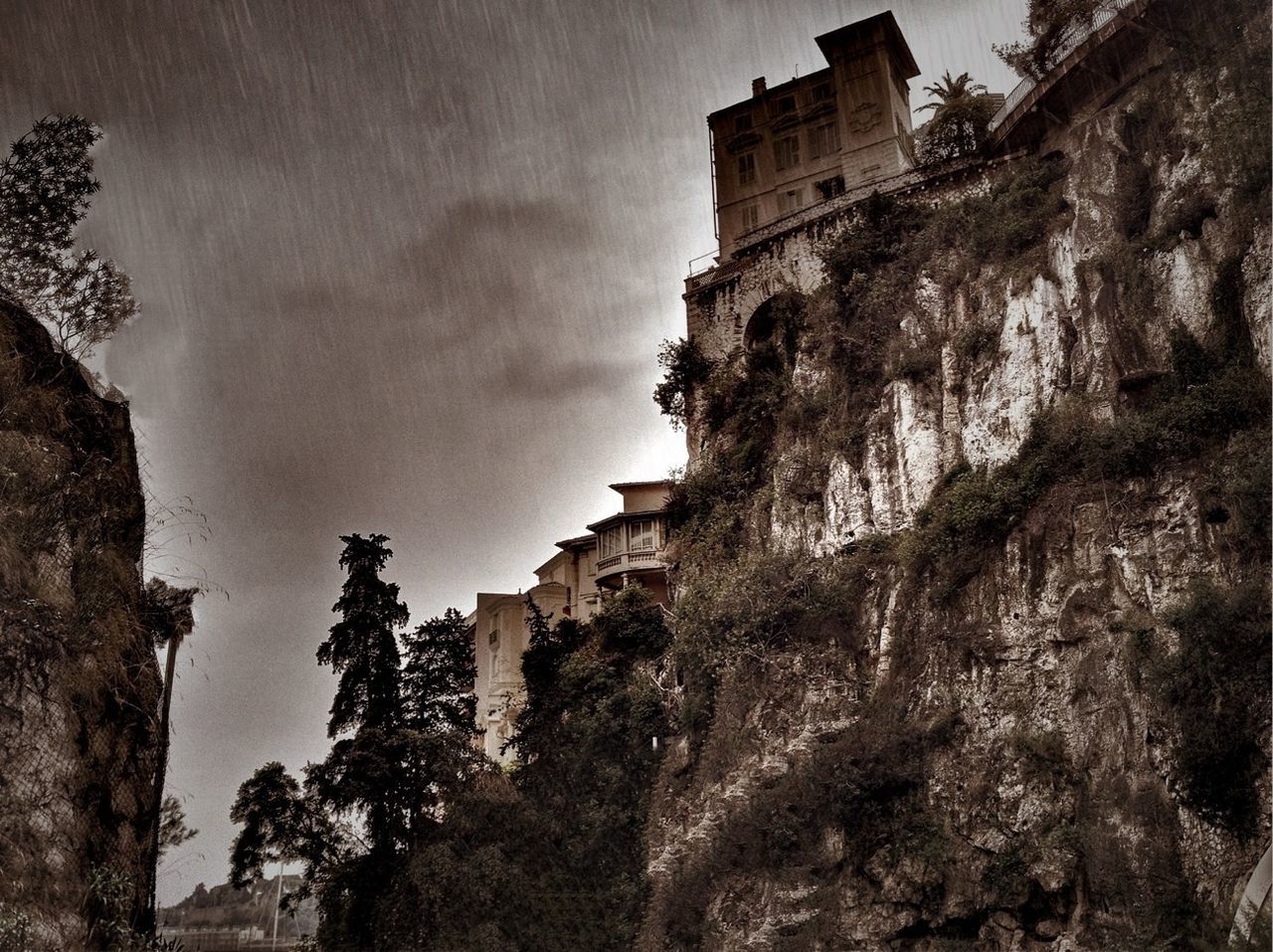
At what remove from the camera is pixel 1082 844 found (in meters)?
19.1

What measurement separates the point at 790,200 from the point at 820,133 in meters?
2.70

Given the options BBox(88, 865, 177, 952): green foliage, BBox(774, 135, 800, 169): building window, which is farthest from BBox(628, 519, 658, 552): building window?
BBox(88, 865, 177, 952): green foliage

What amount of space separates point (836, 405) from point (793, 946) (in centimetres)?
1378

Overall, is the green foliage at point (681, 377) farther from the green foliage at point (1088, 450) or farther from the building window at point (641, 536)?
the green foliage at point (1088, 450)

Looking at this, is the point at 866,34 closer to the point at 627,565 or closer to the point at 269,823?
the point at 627,565

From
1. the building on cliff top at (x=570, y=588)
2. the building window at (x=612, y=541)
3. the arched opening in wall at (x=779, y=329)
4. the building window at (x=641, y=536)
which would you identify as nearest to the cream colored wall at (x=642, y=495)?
the building on cliff top at (x=570, y=588)

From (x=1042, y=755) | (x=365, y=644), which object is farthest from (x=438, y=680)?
(x=1042, y=755)

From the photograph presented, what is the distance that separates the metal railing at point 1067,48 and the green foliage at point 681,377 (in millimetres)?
10993

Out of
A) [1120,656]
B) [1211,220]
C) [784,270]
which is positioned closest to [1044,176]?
[1211,220]

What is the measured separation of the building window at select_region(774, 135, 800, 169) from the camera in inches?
1602

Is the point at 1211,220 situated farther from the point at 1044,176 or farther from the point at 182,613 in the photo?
the point at 182,613

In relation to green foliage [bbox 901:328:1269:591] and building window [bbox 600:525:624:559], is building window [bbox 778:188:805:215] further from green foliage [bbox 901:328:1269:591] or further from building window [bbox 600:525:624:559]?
green foliage [bbox 901:328:1269:591]

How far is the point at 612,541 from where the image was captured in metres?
41.7

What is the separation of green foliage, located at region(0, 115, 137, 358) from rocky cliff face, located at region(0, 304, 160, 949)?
0.50 meters
